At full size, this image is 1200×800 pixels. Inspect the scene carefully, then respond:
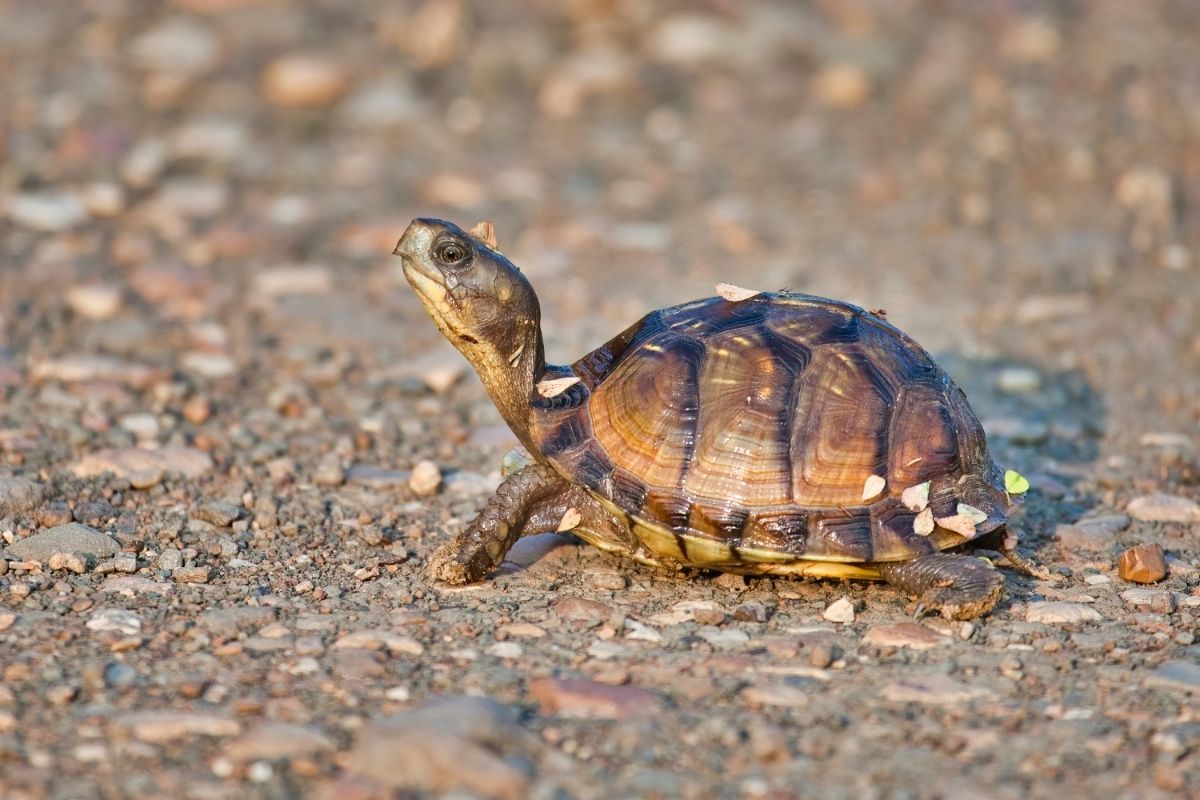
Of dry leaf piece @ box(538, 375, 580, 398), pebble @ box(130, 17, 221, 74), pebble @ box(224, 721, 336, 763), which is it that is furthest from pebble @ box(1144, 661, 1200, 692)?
pebble @ box(130, 17, 221, 74)

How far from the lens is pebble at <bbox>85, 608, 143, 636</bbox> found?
3893 mm

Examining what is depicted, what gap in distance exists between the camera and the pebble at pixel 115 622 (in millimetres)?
3893

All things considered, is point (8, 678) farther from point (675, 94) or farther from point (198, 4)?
point (198, 4)

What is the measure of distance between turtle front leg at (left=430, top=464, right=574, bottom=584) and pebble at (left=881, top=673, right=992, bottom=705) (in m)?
1.34

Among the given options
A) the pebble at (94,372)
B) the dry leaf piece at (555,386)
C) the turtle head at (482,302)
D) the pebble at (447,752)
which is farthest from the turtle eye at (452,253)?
the pebble at (94,372)

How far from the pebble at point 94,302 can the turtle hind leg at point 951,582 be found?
4433mm

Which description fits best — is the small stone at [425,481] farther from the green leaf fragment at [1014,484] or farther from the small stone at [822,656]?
the green leaf fragment at [1014,484]

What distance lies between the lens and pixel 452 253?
4.42m

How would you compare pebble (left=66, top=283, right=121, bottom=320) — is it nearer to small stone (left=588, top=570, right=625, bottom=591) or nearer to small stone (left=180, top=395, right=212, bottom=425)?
small stone (left=180, top=395, right=212, bottom=425)

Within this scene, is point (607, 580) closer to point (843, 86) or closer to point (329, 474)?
point (329, 474)

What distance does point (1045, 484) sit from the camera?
545 cm

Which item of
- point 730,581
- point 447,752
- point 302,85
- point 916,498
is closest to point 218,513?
point 730,581

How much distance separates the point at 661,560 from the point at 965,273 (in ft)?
12.8

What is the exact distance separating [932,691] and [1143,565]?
1.26 m
